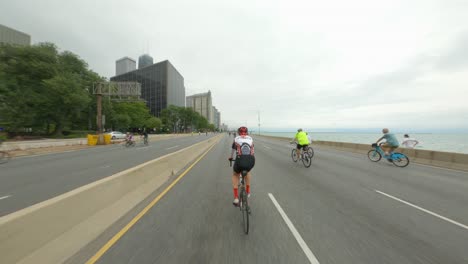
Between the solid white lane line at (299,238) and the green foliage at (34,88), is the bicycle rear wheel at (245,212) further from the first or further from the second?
the green foliage at (34,88)

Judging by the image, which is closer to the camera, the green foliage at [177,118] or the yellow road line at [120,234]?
the yellow road line at [120,234]

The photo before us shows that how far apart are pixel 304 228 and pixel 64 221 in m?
4.11

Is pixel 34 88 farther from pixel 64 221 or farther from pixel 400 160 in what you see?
pixel 400 160

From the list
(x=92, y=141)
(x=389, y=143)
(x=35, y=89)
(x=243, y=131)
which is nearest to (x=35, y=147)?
(x=92, y=141)

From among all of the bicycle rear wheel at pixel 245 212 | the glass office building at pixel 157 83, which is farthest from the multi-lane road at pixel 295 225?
the glass office building at pixel 157 83

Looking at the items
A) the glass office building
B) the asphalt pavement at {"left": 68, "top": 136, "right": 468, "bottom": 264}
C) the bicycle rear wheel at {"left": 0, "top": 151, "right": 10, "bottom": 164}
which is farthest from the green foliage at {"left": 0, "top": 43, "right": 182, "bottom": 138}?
the glass office building

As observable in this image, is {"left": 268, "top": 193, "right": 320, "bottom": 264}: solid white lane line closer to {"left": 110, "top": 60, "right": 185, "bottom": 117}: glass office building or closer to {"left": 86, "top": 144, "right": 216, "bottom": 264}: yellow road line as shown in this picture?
{"left": 86, "top": 144, "right": 216, "bottom": 264}: yellow road line

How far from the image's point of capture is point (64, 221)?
2732 millimetres

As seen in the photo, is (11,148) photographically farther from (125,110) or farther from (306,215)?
(125,110)

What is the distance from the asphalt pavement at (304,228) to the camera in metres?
2.86

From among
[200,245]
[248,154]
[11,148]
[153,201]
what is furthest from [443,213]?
[11,148]

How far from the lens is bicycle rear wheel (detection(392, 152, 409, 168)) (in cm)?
1048

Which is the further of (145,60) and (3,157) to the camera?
(145,60)

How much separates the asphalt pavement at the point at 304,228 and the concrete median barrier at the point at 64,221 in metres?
0.26
